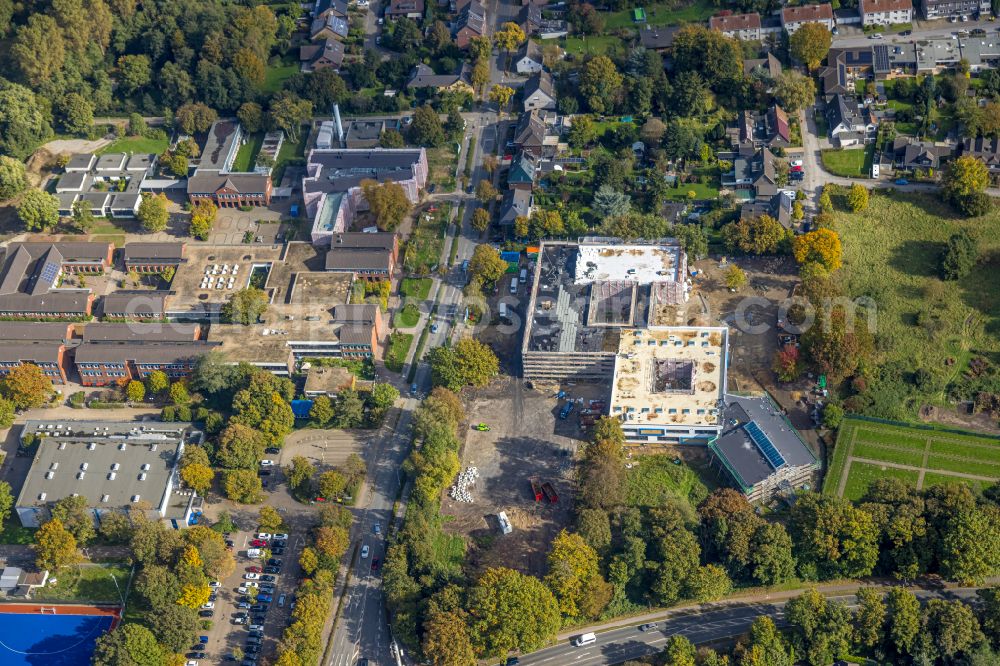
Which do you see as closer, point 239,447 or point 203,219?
point 239,447

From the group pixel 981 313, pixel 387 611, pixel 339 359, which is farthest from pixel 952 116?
pixel 387 611

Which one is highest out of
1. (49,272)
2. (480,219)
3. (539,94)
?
(539,94)

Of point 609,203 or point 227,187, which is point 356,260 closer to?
point 227,187

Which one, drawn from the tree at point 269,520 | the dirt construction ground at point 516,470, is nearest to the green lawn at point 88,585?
the tree at point 269,520

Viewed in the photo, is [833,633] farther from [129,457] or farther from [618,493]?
[129,457]

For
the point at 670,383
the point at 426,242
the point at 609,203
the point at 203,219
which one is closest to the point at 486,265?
the point at 426,242

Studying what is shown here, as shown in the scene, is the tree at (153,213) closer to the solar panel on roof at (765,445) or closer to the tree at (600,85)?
the tree at (600,85)
